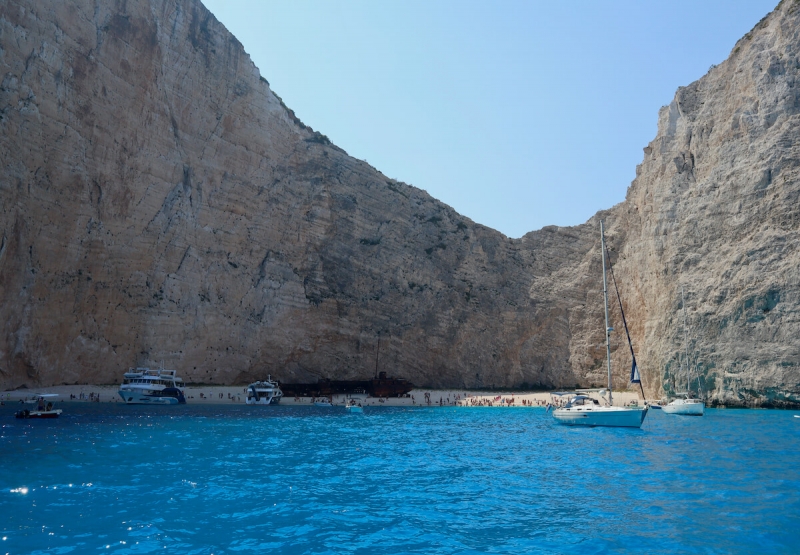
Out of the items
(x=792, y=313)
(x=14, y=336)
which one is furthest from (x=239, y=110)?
(x=792, y=313)

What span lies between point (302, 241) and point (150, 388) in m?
22.1

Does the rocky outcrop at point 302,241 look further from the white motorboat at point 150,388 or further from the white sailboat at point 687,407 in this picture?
the white sailboat at point 687,407

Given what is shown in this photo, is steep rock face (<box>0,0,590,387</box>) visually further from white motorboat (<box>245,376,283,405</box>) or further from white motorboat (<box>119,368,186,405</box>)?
white motorboat (<box>245,376,283,405</box>)

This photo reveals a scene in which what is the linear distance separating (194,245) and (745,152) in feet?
164

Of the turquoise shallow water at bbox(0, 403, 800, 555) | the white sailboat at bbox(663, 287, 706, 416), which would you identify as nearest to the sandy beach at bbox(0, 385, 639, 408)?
the white sailboat at bbox(663, 287, 706, 416)

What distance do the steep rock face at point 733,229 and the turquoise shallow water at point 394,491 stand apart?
1303 centimetres

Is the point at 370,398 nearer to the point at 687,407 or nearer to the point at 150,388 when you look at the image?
the point at 150,388

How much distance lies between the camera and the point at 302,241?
60500mm

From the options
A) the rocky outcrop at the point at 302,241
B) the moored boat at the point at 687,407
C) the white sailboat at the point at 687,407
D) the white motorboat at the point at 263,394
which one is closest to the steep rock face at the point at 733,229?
the rocky outcrop at the point at 302,241

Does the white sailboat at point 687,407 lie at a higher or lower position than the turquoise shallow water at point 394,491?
higher

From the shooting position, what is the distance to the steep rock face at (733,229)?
4109 centimetres

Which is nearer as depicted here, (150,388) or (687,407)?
(687,407)

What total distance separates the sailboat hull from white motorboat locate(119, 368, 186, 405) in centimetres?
3181

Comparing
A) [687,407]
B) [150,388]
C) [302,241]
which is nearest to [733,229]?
[687,407]
